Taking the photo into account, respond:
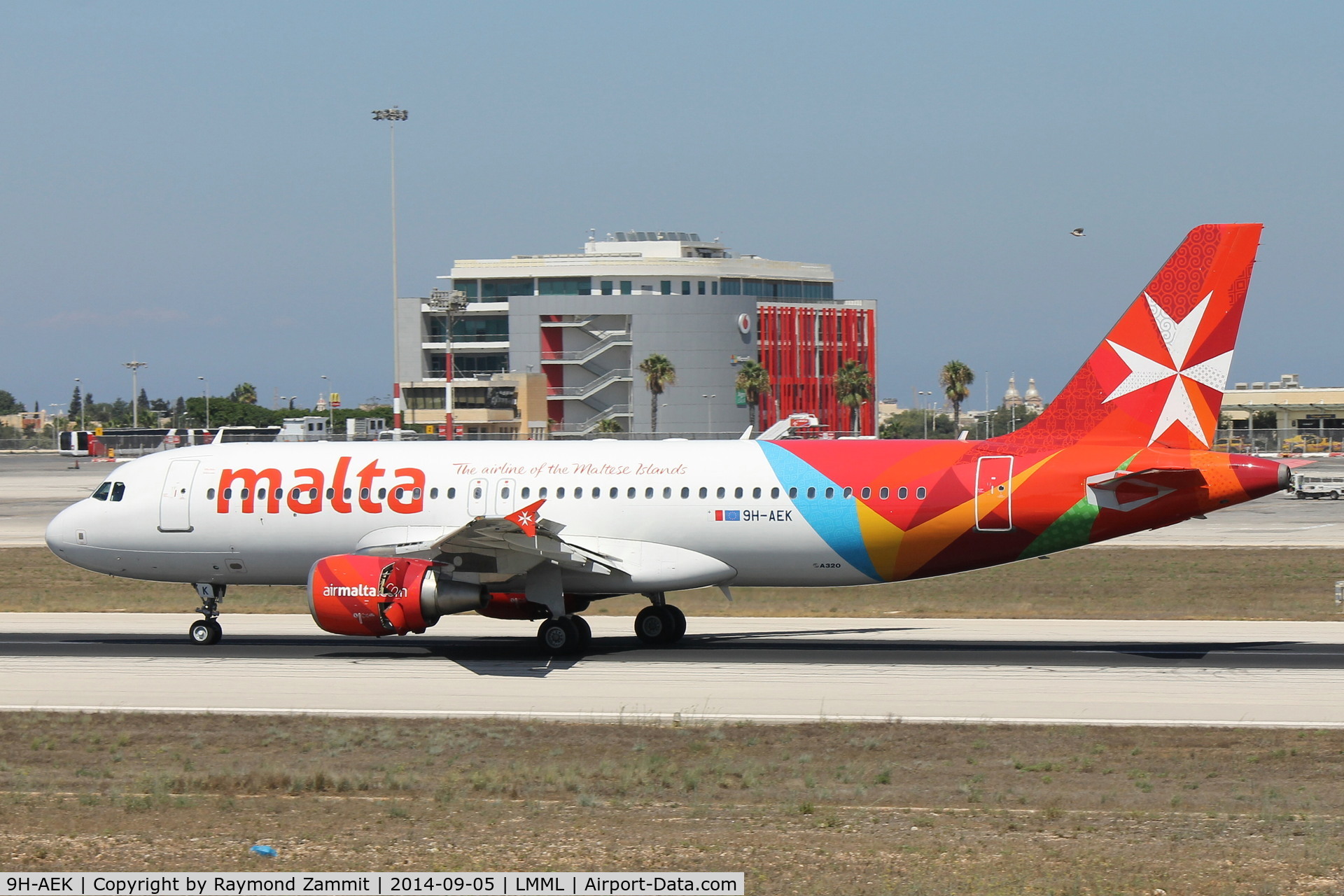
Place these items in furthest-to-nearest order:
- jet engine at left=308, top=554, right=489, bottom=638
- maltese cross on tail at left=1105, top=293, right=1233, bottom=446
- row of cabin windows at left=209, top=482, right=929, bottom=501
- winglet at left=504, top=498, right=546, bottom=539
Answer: row of cabin windows at left=209, top=482, right=929, bottom=501 → maltese cross on tail at left=1105, top=293, right=1233, bottom=446 → jet engine at left=308, top=554, right=489, bottom=638 → winglet at left=504, top=498, right=546, bottom=539

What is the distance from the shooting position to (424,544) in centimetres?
2706

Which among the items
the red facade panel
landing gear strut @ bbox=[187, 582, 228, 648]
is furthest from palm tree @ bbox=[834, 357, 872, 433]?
landing gear strut @ bbox=[187, 582, 228, 648]

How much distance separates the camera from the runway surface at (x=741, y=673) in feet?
70.3

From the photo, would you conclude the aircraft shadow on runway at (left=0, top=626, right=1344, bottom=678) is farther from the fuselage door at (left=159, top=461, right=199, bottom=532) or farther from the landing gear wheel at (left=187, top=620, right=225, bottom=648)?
the fuselage door at (left=159, top=461, right=199, bottom=532)

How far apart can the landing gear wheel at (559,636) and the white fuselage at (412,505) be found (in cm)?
82

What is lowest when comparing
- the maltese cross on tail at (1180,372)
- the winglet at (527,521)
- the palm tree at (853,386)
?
the winglet at (527,521)

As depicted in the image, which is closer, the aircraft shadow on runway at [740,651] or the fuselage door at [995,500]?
the aircraft shadow on runway at [740,651]

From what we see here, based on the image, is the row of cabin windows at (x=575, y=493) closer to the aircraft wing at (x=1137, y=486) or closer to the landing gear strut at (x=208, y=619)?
the landing gear strut at (x=208, y=619)

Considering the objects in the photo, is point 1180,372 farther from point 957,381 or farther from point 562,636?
point 957,381

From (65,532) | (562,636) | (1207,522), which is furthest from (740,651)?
(1207,522)

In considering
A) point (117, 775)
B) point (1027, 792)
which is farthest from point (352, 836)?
point (1027, 792)

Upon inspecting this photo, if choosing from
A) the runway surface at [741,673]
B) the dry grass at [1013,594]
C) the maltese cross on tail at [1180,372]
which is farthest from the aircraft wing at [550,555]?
the maltese cross on tail at [1180,372]

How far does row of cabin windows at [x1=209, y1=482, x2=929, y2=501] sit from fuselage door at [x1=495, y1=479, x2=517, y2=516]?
2cm

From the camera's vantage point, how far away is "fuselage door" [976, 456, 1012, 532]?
2619 cm
